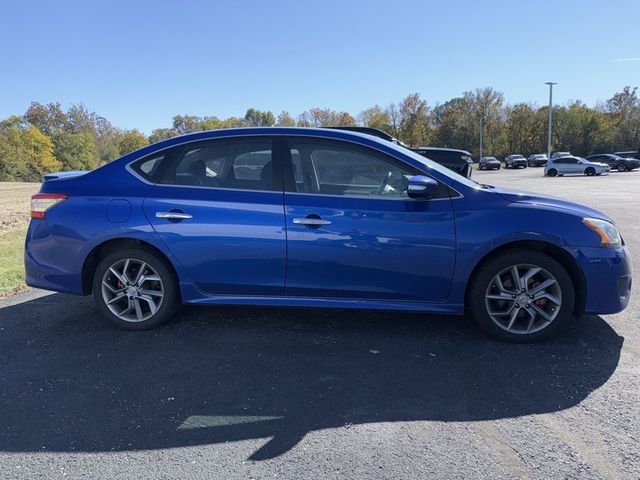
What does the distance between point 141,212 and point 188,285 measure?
2.39 ft

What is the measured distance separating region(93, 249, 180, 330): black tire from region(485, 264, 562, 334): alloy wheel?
2.63m

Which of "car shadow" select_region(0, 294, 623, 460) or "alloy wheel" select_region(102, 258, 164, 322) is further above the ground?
"alloy wheel" select_region(102, 258, 164, 322)

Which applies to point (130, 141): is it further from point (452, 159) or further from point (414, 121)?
point (452, 159)

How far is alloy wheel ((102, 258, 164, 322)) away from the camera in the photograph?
424cm

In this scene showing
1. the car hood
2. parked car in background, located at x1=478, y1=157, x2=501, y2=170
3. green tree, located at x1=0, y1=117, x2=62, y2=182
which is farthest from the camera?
parked car in background, located at x1=478, y1=157, x2=501, y2=170

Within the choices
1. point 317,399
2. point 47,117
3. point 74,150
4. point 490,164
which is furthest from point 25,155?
point 317,399

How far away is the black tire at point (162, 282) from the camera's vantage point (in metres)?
4.19

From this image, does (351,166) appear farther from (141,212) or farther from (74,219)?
(74,219)

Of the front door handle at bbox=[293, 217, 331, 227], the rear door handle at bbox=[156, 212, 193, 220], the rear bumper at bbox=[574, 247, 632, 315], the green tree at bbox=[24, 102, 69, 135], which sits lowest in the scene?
the rear bumper at bbox=[574, 247, 632, 315]

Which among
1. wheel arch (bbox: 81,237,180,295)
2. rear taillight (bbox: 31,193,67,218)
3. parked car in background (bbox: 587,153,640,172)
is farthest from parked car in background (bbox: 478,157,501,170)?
rear taillight (bbox: 31,193,67,218)

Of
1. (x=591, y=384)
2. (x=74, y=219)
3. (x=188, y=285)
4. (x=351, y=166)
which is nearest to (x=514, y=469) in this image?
(x=591, y=384)

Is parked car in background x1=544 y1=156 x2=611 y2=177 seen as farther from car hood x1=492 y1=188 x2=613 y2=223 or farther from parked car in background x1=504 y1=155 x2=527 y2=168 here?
car hood x1=492 y1=188 x2=613 y2=223

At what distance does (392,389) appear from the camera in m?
3.22

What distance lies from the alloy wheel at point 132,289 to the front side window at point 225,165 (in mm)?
821
